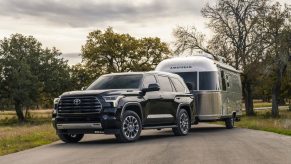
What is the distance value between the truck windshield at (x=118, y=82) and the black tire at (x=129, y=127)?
1.02 m

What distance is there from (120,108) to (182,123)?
379cm

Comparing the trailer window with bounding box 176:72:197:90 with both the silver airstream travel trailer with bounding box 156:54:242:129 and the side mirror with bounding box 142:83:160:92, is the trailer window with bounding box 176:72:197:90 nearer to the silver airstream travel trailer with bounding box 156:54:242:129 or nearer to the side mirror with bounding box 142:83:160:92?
the silver airstream travel trailer with bounding box 156:54:242:129

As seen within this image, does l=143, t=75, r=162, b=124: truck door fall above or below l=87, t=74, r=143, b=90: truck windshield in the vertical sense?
below

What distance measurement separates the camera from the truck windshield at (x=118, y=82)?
15.5 metres

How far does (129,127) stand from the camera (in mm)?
14570

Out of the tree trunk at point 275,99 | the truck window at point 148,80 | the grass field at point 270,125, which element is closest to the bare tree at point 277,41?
the tree trunk at point 275,99

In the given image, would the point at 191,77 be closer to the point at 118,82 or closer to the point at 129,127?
the point at 118,82

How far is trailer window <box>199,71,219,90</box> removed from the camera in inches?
822

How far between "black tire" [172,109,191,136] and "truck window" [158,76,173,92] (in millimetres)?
834

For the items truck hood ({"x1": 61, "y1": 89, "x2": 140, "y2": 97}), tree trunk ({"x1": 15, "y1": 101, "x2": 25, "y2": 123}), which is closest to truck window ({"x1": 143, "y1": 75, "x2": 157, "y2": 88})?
truck hood ({"x1": 61, "y1": 89, "x2": 140, "y2": 97})

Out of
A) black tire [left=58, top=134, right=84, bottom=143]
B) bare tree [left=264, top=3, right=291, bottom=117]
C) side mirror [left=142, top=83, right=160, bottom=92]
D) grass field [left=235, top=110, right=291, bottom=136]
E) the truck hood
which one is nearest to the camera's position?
the truck hood

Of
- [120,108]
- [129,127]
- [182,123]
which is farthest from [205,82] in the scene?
[120,108]

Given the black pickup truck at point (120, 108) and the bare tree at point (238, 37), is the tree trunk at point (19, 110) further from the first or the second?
the black pickup truck at point (120, 108)

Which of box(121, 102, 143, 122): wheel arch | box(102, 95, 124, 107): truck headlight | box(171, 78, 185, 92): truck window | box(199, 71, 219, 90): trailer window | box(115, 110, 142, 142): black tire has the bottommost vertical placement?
box(115, 110, 142, 142): black tire
